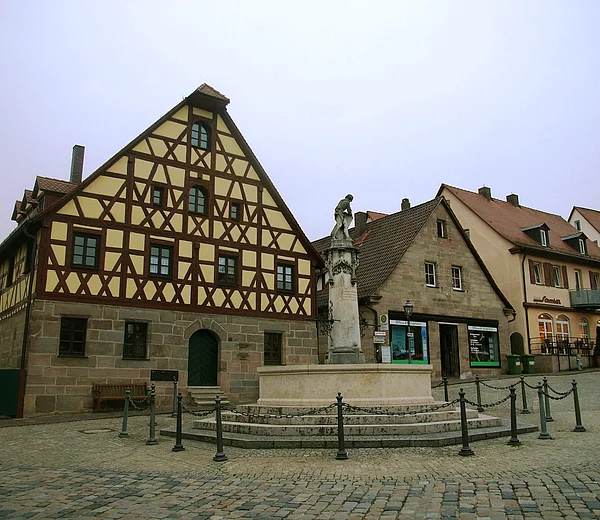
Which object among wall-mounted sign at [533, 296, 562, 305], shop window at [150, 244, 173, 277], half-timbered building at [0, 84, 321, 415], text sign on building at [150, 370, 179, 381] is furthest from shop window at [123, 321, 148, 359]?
wall-mounted sign at [533, 296, 562, 305]

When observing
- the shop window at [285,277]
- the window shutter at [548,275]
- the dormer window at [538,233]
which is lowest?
the shop window at [285,277]

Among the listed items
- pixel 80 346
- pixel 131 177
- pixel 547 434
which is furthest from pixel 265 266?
pixel 547 434

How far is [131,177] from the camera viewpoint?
71.7 ft

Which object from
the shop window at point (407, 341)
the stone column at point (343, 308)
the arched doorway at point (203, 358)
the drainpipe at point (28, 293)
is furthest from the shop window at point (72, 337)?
the shop window at point (407, 341)

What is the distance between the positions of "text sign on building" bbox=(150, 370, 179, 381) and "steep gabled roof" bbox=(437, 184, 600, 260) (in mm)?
19807

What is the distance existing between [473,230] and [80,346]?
23096 mm

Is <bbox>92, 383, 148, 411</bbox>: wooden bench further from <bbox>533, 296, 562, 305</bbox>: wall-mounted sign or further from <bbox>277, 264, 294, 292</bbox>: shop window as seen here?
<bbox>533, 296, 562, 305</bbox>: wall-mounted sign

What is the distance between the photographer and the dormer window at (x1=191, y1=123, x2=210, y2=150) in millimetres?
23953

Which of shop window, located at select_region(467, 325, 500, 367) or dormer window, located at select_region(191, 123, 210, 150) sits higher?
dormer window, located at select_region(191, 123, 210, 150)

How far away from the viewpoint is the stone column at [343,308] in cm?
1527

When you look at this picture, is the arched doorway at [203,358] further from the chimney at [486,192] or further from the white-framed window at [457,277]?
the chimney at [486,192]

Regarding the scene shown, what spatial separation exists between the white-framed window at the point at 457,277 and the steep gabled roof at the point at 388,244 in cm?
120

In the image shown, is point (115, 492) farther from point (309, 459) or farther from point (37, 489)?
point (309, 459)

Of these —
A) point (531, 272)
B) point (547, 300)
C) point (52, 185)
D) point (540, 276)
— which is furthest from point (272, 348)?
point (540, 276)
